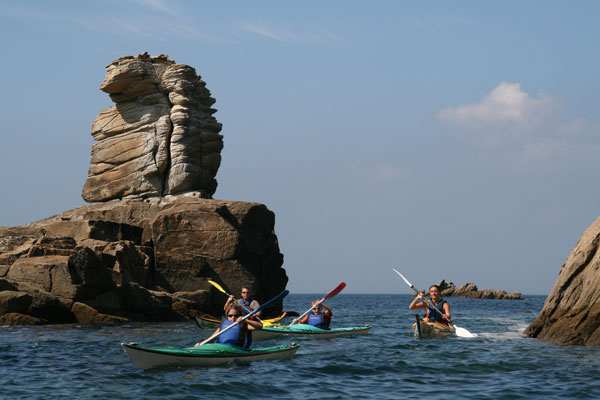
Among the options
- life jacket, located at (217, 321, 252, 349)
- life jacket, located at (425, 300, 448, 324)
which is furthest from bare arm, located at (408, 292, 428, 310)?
life jacket, located at (217, 321, 252, 349)

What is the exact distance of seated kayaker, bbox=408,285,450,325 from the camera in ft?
65.2

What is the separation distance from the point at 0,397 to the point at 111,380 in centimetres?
212

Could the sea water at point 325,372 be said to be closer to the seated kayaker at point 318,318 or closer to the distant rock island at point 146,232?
the seated kayaker at point 318,318

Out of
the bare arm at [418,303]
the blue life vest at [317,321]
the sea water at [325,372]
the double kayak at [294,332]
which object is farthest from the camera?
the blue life vest at [317,321]

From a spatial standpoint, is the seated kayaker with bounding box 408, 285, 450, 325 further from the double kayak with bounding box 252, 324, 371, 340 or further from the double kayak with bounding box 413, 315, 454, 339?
the double kayak with bounding box 252, 324, 371, 340

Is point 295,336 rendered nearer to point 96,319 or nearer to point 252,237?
point 96,319

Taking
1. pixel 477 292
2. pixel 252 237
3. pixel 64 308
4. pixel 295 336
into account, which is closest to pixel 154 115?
pixel 252 237

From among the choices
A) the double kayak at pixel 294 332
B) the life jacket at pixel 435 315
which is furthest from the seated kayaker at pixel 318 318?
the life jacket at pixel 435 315

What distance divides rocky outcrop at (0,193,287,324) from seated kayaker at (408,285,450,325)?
1190 centimetres

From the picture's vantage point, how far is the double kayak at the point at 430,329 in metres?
20.0

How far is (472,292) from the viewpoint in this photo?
352 feet

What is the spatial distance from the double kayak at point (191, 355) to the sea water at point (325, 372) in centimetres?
17

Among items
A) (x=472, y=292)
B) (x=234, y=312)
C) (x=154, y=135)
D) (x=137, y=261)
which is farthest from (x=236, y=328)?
(x=472, y=292)

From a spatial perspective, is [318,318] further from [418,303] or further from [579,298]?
[579,298]
